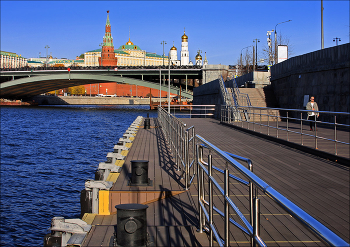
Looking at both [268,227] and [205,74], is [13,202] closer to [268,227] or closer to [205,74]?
[268,227]

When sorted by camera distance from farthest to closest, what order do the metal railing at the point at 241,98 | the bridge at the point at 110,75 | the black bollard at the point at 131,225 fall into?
the bridge at the point at 110,75 → the metal railing at the point at 241,98 → the black bollard at the point at 131,225

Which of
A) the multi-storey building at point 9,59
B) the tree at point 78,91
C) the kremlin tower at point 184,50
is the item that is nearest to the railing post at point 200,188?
the tree at point 78,91

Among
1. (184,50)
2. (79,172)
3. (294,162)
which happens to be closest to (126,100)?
(184,50)

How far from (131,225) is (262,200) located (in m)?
2.72

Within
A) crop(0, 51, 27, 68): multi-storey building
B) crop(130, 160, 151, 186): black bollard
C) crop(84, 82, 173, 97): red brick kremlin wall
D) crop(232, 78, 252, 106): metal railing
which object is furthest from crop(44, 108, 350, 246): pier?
crop(0, 51, 27, 68): multi-storey building

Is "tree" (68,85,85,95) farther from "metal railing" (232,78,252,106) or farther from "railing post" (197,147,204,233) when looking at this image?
"railing post" (197,147,204,233)

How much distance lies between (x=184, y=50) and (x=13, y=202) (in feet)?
505

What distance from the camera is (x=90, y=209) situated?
6.42 m

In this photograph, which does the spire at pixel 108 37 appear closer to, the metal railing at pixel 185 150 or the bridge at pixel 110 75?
the bridge at pixel 110 75

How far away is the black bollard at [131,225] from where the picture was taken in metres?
4.16

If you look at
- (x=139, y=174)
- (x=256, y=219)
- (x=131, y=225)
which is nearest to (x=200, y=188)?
(x=131, y=225)

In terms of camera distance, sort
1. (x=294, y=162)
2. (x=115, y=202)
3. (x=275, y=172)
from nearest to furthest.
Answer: (x=115, y=202), (x=275, y=172), (x=294, y=162)

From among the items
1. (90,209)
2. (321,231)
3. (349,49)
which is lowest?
(90,209)

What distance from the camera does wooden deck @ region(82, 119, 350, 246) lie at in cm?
453
